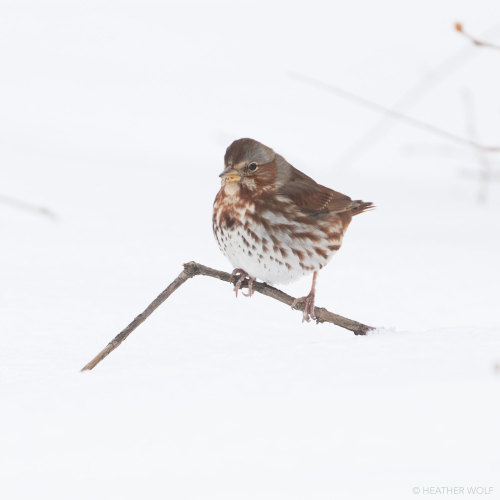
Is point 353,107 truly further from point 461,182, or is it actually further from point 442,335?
point 442,335

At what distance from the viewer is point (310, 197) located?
4594 millimetres

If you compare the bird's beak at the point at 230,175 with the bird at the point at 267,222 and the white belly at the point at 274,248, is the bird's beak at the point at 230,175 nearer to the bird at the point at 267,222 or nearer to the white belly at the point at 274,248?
the bird at the point at 267,222

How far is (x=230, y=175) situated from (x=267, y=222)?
0.27 meters

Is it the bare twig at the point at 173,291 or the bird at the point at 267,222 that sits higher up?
the bird at the point at 267,222

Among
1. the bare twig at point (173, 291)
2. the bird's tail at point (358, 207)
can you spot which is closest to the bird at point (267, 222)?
the bare twig at point (173, 291)

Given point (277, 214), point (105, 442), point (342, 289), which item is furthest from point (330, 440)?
point (342, 289)

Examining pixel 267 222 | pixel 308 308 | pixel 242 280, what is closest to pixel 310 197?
pixel 267 222

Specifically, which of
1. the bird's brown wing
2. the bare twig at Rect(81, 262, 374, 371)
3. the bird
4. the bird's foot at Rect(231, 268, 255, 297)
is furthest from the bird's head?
the bare twig at Rect(81, 262, 374, 371)

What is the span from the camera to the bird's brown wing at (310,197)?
14.9 ft

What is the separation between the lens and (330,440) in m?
A: 2.57

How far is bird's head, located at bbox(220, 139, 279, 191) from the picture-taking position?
4.38m

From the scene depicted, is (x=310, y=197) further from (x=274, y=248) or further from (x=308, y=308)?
(x=308, y=308)

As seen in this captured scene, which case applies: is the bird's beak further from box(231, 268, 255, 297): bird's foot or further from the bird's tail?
the bird's tail

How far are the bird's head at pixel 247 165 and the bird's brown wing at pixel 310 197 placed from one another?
0.41ft
